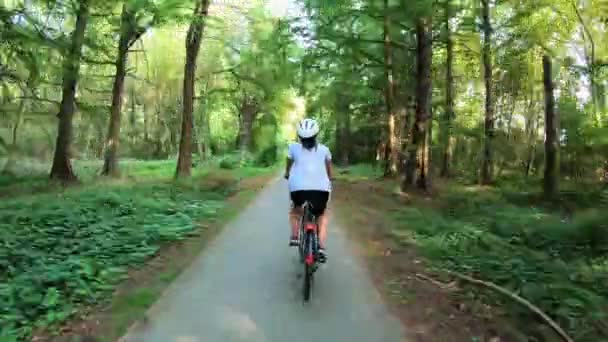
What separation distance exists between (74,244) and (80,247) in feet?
1.23

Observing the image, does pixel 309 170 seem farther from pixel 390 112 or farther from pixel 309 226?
pixel 390 112

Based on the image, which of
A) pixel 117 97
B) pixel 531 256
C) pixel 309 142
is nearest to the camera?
pixel 309 142

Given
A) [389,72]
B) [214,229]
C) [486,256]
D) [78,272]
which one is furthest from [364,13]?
[78,272]

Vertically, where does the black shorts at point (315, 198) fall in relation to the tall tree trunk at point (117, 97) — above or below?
below

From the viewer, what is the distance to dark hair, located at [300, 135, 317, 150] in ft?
24.1

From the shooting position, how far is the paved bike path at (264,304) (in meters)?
5.50

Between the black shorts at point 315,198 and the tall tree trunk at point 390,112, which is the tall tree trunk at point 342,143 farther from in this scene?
the black shorts at point 315,198

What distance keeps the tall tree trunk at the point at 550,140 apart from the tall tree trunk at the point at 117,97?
569 inches

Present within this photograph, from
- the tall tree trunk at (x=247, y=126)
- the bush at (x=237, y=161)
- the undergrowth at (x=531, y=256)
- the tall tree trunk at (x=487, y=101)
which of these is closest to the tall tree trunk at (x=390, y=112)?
the tall tree trunk at (x=487, y=101)

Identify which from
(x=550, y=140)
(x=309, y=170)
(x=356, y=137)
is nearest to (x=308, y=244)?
(x=309, y=170)

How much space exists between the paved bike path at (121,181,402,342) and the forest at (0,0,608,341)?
3.31 feet

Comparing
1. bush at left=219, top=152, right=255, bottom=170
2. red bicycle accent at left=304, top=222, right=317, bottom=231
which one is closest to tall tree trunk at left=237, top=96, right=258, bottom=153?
bush at left=219, top=152, right=255, bottom=170

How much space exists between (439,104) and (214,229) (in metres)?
18.9

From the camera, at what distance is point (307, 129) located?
7.30 metres
